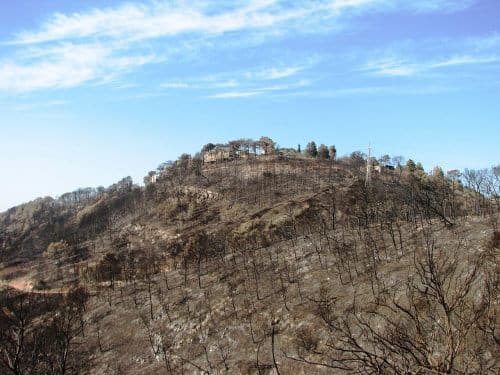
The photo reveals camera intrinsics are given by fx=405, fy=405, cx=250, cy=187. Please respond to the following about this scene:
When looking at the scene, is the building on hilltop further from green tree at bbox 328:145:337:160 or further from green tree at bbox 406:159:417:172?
green tree at bbox 406:159:417:172

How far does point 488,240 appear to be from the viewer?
43.0m

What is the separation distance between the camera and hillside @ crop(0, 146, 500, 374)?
13.3 m

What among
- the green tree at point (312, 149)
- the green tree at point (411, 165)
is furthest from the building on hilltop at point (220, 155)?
the green tree at point (411, 165)

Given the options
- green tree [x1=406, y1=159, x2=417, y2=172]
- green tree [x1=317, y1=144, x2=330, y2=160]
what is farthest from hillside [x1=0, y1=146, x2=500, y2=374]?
green tree [x1=317, y1=144, x2=330, y2=160]

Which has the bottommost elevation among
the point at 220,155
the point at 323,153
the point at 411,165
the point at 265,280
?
the point at 265,280

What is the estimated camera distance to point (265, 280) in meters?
55.6

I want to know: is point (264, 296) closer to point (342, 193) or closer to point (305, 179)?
point (342, 193)

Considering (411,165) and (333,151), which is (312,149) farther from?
(411,165)

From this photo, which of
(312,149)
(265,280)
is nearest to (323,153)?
(312,149)

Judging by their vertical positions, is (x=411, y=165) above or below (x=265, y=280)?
above

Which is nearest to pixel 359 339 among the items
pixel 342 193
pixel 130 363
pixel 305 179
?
pixel 130 363

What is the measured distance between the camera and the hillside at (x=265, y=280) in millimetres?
13284

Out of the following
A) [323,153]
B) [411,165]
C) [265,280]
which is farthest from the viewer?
[323,153]

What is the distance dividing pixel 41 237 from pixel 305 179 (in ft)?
326
